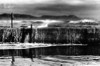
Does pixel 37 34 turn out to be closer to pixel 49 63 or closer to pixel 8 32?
pixel 8 32

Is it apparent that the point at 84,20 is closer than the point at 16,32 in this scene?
No

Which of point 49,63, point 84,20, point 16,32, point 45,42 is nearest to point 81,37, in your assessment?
point 45,42

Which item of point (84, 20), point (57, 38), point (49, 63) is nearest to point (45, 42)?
point (57, 38)

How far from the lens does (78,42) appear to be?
107 feet

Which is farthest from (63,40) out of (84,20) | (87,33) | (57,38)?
(84,20)

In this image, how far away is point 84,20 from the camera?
55.4 m

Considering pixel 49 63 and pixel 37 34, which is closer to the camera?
pixel 49 63

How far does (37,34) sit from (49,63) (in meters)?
17.5

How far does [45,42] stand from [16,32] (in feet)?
11.8

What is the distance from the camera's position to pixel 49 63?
16062mm

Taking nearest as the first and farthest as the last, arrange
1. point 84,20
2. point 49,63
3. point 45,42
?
1. point 49,63
2. point 45,42
3. point 84,20

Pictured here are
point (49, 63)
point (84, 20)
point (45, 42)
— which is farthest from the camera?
point (84, 20)

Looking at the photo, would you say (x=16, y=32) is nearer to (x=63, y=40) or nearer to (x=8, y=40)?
(x=8, y=40)

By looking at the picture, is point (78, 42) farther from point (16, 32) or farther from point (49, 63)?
point (49, 63)
